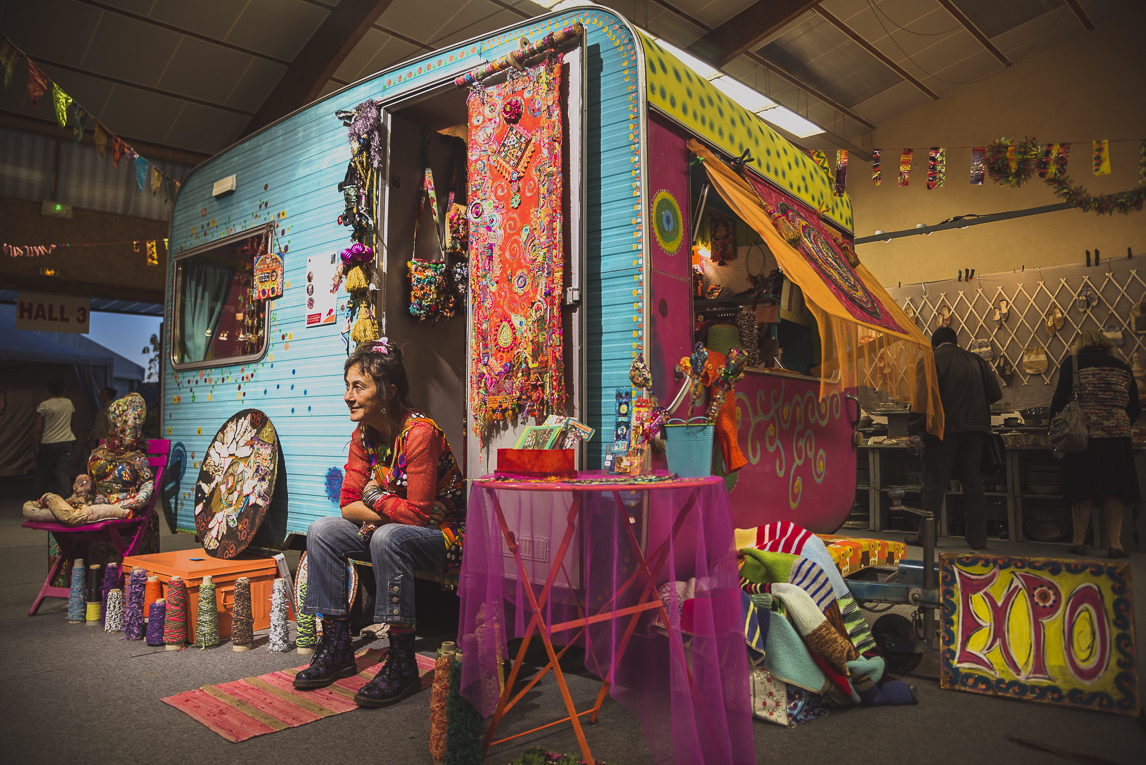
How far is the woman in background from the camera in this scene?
514cm

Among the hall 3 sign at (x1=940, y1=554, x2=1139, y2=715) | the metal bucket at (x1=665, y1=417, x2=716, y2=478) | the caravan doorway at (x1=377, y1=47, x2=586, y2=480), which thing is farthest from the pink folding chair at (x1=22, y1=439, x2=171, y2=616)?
the hall 3 sign at (x1=940, y1=554, x2=1139, y2=715)

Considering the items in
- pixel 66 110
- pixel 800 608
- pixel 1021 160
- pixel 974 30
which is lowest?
pixel 800 608

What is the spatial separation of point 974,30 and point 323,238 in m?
7.61

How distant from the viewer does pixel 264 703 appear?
8.05ft

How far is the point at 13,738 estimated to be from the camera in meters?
2.16

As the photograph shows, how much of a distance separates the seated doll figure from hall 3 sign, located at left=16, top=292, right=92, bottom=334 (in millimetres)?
5473

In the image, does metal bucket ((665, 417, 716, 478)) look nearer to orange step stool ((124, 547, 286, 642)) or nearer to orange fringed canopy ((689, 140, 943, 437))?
orange fringed canopy ((689, 140, 943, 437))

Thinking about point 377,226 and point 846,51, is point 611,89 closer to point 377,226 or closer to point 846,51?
point 377,226

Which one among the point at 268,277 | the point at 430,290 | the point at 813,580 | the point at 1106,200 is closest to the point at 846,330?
the point at 813,580

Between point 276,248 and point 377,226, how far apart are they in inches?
41.0

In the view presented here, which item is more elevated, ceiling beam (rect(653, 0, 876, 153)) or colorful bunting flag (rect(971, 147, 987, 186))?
ceiling beam (rect(653, 0, 876, 153))

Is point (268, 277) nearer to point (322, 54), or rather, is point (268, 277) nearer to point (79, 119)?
point (79, 119)

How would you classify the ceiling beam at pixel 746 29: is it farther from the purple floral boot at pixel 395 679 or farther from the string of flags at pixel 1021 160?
the purple floral boot at pixel 395 679

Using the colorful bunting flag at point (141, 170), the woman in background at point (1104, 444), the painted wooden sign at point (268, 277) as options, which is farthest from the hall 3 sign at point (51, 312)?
the woman in background at point (1104, 444)
